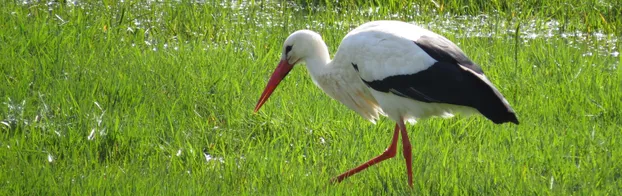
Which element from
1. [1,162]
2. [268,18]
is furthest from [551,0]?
[1,162]

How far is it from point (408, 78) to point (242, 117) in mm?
1095

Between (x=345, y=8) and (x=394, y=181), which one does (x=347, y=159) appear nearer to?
(x=394, y=181)

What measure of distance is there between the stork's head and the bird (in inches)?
6.3

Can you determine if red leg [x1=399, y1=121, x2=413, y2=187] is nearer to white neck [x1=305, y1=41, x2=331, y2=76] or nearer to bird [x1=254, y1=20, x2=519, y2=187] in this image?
bird [x1=254, y1=20, x2=519, y2=187]

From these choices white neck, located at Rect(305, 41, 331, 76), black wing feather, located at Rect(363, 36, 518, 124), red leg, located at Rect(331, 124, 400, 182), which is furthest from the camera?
white neck, located at Rect(305, 41, 331, 76)

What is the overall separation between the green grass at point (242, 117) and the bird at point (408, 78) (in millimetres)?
241

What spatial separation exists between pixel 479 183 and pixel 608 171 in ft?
2.09

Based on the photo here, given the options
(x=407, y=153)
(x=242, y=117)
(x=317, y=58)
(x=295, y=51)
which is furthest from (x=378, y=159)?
(x=242, y=117)

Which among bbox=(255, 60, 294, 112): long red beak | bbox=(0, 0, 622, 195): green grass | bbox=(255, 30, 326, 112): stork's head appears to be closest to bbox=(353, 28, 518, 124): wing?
bbox=(0, 0, 622, 195): green grass

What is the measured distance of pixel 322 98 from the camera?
6.10m

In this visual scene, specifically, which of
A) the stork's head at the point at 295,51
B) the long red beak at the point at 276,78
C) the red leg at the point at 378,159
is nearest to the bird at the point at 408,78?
the red leg at the point at 378,159

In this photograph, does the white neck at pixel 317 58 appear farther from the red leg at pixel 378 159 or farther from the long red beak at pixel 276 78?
the red leg at pixel 378 159

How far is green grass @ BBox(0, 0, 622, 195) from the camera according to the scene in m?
4.88

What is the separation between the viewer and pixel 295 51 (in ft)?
18.2
